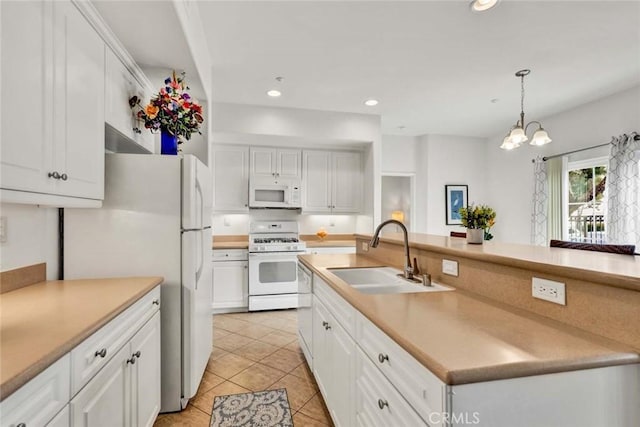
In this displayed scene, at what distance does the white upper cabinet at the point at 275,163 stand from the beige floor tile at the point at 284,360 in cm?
233

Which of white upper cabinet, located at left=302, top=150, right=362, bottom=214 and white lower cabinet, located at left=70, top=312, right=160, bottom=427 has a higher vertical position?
white upper cabinet, located at left=302, top=150, right=362, bottom=214

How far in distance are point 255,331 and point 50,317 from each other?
239 cm

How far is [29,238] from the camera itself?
5.14ft

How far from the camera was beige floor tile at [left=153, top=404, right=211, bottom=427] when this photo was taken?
186cm

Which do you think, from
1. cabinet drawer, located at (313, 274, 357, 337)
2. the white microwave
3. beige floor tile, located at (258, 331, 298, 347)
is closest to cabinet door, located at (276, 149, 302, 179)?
the white microwave

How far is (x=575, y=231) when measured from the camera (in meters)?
4.26

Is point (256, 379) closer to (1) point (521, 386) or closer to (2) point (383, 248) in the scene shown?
(2) point (383, 248)

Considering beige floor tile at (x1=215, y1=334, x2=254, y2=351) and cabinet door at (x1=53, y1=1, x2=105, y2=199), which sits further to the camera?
beige floor tile at (x1=215, y1=334, x2=254, y2=351)

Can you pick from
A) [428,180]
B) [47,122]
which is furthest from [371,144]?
[47,122]

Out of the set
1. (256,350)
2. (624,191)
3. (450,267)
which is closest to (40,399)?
(450,267)

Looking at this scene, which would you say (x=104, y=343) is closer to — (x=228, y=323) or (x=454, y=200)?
(x=228, y=323)

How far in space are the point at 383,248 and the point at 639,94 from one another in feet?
11.4

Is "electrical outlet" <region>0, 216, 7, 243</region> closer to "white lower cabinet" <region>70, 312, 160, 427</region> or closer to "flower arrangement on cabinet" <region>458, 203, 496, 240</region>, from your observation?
"white lower cabinet" <region>70, 312, 160, 427</region>

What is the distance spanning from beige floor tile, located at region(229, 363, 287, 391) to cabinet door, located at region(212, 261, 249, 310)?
1.47m
